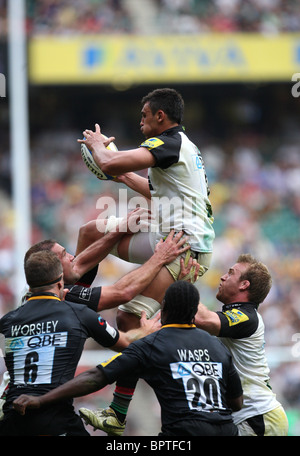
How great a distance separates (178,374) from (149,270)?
1070 mm

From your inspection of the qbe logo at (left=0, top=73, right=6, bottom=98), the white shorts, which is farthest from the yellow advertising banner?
the white shorts

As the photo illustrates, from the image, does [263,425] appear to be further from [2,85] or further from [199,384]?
[2,85]

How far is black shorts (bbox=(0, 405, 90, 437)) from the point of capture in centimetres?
495

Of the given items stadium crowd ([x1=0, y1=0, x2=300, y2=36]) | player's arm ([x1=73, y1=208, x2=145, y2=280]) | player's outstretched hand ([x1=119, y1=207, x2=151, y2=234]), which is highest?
stadium crowd ([x1=0, y1=0, x2=300, y2=36])

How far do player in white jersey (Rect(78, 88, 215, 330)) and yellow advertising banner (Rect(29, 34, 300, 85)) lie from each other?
13688mm

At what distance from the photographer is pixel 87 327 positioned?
5.23m

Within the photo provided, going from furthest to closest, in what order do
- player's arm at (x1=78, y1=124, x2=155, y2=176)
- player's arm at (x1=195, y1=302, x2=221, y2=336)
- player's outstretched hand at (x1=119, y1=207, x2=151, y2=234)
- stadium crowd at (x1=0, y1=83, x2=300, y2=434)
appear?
stadium crowd at (x1=0, y1=83, x2=300, y2=434) → player's outstretched hand at (x1=119, y1=207, x2=151, y2=234) → player's arm at (x1=195, y1=302, x2=221, y2=336) → player's arm at (x1=78, y1=124, x2=155, y2=176)

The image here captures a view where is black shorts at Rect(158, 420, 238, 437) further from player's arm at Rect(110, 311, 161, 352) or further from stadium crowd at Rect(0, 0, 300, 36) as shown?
stadium crowd at Rect(0, 0, 300, 36)

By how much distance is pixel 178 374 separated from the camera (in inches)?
196

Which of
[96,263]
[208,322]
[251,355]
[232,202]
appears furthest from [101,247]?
[232,202]

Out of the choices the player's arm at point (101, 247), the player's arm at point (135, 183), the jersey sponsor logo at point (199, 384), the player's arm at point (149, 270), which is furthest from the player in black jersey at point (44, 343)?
the player's arm at point (135, 183)

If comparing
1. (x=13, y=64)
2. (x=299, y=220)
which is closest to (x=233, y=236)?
(x=299, y=220)
